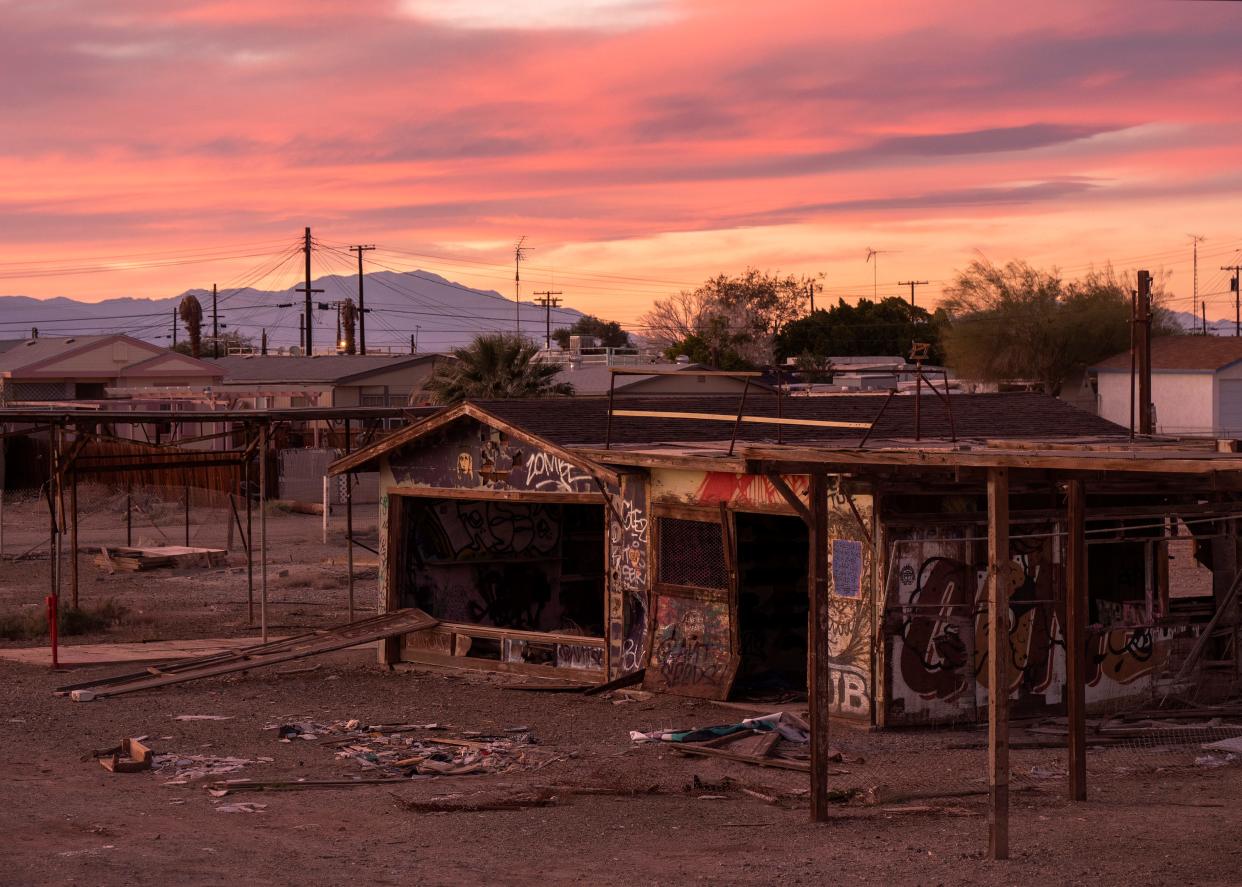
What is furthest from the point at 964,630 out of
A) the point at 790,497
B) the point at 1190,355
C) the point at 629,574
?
the point at 1190,355

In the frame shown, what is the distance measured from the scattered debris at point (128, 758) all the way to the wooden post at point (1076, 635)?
7687mm

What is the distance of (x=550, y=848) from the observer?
394 inches

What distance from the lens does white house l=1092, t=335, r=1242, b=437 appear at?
51.8 metres

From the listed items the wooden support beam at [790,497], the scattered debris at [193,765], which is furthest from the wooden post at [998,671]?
the scattered debris at [193,765]

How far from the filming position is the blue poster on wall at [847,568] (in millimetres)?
14258

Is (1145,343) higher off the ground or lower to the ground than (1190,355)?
lower

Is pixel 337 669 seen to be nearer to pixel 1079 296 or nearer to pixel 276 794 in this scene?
pixel 276 794

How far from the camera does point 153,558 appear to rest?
29625 mm

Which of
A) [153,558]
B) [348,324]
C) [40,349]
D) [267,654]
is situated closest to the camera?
[267,654]

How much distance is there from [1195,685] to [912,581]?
3.80m

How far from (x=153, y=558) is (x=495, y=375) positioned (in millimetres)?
11359

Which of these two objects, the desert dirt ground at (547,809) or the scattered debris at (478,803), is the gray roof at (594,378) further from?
the scattered debris at (478,803)

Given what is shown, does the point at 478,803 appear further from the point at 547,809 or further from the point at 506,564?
the point at 506,564

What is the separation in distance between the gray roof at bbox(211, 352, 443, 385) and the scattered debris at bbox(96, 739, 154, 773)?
40450mm
